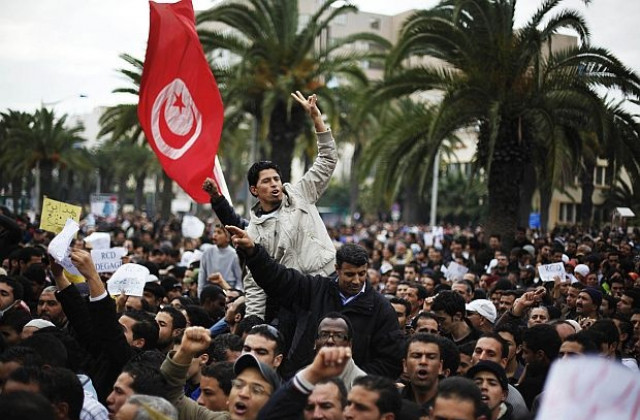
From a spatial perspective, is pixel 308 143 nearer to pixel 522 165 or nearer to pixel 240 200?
pixel 522 165

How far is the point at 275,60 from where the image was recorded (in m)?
19.7

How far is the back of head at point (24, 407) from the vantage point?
334cm

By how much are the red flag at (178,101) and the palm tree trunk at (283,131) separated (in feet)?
35.7

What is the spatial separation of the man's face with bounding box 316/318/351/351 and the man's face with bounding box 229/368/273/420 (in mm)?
504

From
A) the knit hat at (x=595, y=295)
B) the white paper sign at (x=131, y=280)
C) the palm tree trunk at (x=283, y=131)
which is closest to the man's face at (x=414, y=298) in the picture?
the knit hat at (x=595, y=295)

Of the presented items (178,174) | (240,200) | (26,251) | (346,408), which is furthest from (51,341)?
(240,200)

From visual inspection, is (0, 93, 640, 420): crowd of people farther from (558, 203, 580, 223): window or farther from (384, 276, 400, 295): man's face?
(558, 203, 580, 223): window

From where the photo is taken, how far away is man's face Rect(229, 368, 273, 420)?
4.34 m

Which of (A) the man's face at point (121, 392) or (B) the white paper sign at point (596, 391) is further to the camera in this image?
(A) the man's face at point (121, 392)

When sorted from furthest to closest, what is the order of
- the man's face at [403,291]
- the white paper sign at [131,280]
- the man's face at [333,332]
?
1. the man's face at [403,291]
2. the white paper sign at [131,280]
3. the man's face at [333,332]

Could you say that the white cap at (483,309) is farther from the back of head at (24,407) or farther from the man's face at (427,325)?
the back of head at (24,407)

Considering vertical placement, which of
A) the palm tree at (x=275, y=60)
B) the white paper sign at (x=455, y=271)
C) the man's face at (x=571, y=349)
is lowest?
the man's face at (x=571, y=349)

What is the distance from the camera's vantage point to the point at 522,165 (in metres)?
15.7

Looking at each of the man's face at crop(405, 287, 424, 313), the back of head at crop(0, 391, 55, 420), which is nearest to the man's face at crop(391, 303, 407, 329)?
the man's face at crop(405, 287, 424, 313)
